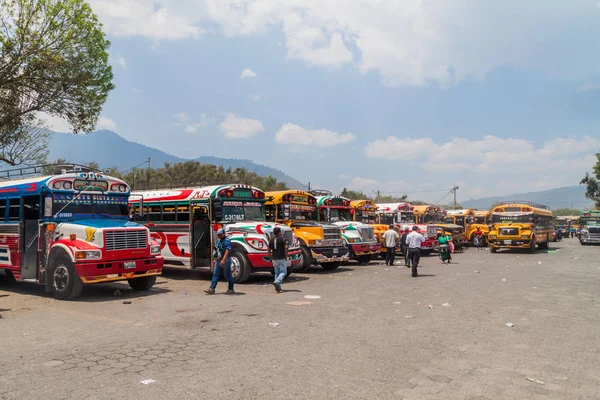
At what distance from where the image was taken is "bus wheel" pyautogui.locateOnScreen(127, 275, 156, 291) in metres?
12.0

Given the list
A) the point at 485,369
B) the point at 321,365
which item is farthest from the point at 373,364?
the point at 485,369

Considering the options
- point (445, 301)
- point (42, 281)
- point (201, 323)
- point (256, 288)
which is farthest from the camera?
point (256, 288)

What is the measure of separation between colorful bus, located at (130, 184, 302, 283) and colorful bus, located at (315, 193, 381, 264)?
4847 mm

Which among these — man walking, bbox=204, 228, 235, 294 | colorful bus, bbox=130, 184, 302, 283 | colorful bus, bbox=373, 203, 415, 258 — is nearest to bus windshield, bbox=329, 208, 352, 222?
colorful bus, bbox=130, 184, 302, 283

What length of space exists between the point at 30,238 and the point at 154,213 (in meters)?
4.99

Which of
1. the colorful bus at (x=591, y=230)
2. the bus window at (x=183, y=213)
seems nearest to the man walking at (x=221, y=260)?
the bus window at (x=183, y=213)

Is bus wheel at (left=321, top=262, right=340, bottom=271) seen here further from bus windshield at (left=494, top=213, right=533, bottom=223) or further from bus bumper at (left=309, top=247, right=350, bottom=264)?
Result: bus windshield at (left=494, top=213, right=533, bottom=223)

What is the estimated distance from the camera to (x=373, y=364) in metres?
5.66

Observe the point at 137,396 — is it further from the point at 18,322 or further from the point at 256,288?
the point at 256,288

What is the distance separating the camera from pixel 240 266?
13.3 metres

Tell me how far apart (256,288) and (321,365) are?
717cm

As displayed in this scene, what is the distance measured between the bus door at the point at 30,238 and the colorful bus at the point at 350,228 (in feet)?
36.4

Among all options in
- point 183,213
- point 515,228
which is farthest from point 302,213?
point 515,228

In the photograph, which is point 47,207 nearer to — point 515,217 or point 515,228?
point 515,228
